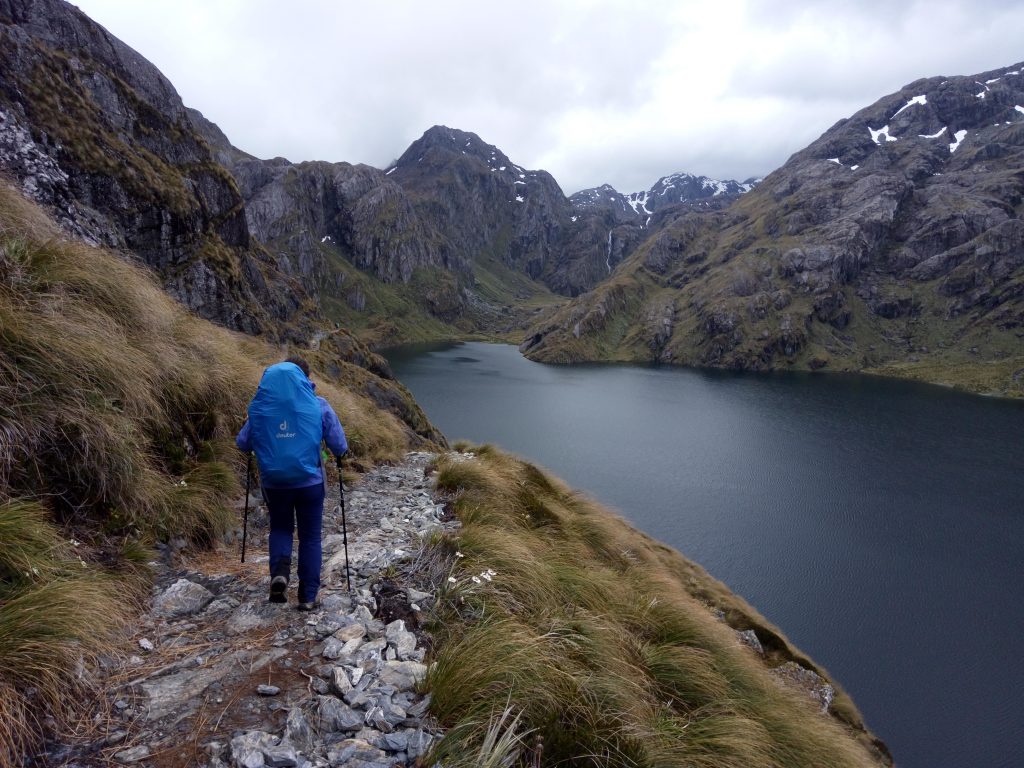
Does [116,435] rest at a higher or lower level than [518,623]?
higher

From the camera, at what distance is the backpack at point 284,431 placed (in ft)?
15.3

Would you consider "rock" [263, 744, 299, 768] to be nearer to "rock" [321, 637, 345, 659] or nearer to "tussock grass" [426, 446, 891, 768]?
"tussock grass" [426, 446, 891, 768]

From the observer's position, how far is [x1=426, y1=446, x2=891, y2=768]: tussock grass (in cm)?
355

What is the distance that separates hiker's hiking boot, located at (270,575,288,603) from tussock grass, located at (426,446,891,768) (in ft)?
4.85

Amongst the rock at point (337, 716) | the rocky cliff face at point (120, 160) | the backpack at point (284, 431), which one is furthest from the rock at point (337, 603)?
the rocky cliff face at point (120, 160)

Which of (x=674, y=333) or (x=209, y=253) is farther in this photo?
(x=674, y=333)

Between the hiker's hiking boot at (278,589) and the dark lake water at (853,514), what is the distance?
1571cm

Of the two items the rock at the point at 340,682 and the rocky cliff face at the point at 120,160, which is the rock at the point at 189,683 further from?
the rocky cliff face at the point at 120,160

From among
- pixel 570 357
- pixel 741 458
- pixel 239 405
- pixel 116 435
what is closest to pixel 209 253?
pixel 239 405

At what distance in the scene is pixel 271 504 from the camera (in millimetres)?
4840

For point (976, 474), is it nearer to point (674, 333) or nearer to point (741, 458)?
point (741, 458)

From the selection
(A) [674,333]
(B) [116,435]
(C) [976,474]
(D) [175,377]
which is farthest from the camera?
(A) [674,333]

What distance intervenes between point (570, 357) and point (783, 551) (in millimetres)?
135499

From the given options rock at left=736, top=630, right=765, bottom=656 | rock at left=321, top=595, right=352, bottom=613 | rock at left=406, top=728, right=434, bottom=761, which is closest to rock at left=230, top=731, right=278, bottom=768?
rock at left=406, top=728, right=434, bottom=761
